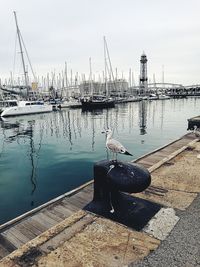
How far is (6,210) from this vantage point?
923 centimetres

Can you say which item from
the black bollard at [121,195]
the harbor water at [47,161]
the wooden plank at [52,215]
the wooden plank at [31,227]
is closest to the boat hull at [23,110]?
the harbor water at [47,161]

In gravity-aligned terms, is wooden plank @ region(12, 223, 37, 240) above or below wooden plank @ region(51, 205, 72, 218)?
below

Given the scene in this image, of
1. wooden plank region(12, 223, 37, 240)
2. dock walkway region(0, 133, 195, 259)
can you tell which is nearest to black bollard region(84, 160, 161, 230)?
dock walkway region(0, 133, 195, 259)

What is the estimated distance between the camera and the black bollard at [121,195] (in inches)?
223

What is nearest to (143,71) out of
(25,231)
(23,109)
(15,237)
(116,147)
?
(23,109)

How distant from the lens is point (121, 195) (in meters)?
6.50

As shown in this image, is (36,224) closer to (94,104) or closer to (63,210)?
(63,210)

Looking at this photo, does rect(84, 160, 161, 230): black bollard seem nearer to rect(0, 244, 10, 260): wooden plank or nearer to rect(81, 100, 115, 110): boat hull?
rect(0, 244, 10, 260): wooden plank

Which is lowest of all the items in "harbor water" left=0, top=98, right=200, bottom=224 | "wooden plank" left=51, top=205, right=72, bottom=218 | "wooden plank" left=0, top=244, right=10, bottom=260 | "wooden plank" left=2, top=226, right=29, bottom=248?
"harbor water" left=0, top=98, right=200, bottom=224

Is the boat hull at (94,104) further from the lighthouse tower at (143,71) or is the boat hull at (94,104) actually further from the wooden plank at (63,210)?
the lighthouse tower at (143,71)

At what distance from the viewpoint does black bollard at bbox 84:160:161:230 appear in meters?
5.65

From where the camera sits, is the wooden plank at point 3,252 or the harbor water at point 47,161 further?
the harbor water at point 47,161

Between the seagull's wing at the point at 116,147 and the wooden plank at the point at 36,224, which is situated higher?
the seagull's wing at the point at 116,147

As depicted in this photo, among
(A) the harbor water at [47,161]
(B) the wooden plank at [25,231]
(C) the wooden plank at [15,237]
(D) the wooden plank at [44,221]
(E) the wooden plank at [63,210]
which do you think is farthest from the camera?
(A) the harbor water at [47,161]
